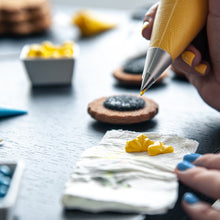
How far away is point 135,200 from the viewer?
434mm

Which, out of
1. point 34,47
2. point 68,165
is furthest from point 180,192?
point 34,47

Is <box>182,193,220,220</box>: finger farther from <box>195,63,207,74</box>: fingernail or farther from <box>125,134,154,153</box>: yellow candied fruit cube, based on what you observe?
<box>195,63,207,74</box>: fingernail

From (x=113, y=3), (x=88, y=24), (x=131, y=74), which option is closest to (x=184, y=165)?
(x=131, y=74)

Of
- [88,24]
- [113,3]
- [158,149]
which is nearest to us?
[158,149]

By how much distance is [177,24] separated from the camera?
0.61m

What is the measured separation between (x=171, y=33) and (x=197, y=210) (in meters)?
0.31

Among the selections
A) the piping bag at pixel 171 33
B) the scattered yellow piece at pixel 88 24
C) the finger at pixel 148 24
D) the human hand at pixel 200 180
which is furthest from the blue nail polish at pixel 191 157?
the scattered yellow piece at pixel 88 24

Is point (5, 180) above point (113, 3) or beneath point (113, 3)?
above

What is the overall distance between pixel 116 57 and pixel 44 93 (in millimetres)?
336

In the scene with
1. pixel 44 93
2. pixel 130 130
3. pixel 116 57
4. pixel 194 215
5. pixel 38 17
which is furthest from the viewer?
pixel 38 17

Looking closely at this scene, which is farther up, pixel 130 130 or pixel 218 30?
pixel 218 30

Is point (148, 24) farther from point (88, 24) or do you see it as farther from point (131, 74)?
point (88, 24)

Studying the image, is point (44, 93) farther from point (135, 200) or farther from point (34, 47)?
point (135, 200)

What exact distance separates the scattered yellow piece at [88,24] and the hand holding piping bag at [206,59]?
724 millimetres
